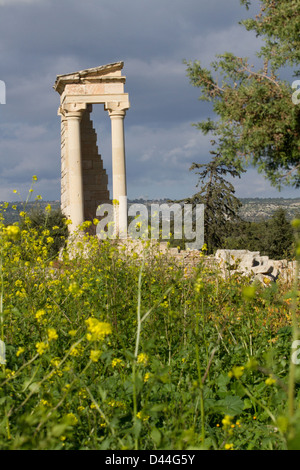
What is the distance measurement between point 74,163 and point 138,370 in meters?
19.4

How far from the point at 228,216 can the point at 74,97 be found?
10.8 meters

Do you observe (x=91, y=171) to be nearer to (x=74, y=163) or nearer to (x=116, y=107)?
(x=74, y=163)

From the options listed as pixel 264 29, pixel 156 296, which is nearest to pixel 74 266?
pixel 156 296

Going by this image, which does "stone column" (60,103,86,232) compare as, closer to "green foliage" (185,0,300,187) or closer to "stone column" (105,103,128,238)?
"stone column" (105,103,128,238)

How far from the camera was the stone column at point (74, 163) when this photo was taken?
21.5 m

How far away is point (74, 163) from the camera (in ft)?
70.7

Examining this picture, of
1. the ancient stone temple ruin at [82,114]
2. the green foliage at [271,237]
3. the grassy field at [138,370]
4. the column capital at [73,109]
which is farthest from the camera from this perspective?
the green foliage at [271,237]

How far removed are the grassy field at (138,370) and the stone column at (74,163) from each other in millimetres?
15945

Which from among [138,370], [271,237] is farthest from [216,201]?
[138,370]

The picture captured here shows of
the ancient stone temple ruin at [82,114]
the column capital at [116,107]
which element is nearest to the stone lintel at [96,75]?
the ancient stone temple ruin at [82,114]

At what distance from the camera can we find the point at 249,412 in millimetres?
3639

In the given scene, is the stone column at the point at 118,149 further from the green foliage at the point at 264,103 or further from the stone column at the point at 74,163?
the green foliage at the point at 264,103

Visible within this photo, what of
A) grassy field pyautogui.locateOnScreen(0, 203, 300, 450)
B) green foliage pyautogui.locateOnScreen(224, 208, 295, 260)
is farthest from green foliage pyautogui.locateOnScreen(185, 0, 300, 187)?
green foliage pyautogui.locateOnScreen(224, 208, 295, 260)
